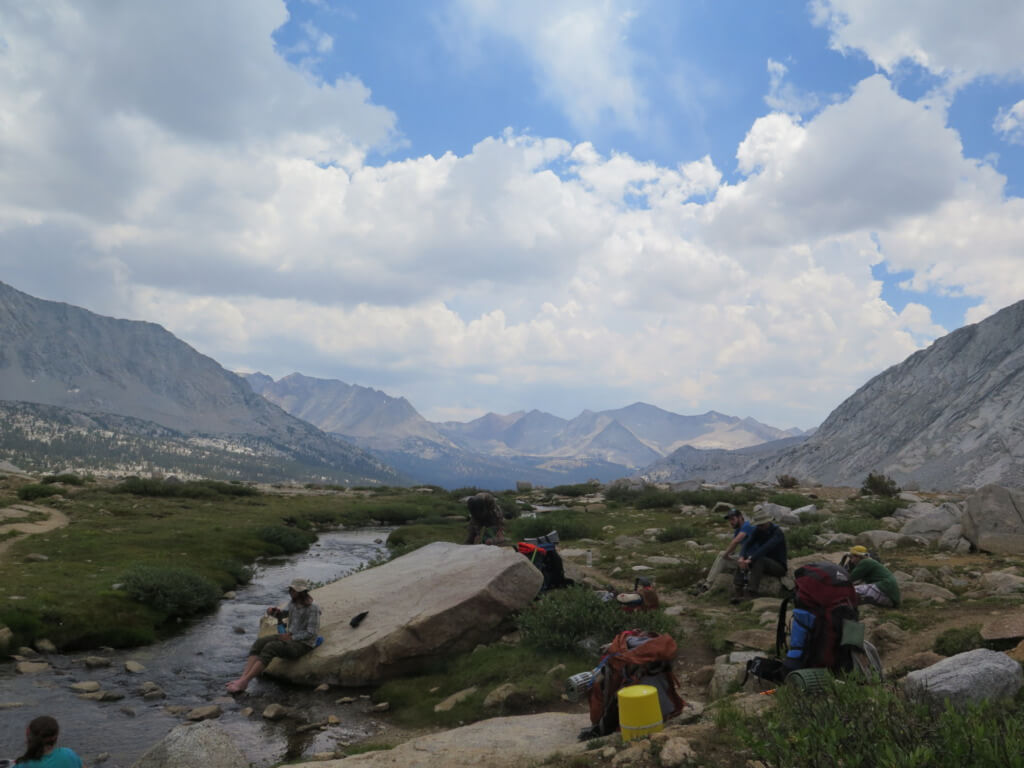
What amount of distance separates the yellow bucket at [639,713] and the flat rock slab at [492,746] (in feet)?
1.96

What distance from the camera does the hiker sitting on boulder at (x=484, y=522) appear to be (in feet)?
73.3

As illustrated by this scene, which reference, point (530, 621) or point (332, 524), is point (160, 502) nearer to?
point (332, 524)

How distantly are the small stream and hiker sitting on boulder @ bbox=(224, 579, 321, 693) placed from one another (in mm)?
505

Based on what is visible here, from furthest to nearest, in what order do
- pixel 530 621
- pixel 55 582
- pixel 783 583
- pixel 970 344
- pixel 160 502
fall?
1. pixel 970 344
2. pixel 160 502
3. pixel 55 582
4. pixel 783 583
5. pixel 530 621

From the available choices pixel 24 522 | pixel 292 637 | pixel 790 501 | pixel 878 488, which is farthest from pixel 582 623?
pixel 878 488

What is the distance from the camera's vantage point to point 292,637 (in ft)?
48.9

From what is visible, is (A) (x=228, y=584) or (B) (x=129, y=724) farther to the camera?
(A) (x=228, y=584)

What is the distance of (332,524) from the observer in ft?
162

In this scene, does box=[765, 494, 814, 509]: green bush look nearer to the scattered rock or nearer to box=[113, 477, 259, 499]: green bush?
the scattered rock

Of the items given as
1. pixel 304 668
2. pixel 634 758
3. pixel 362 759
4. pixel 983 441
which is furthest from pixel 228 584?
pixel 983 441

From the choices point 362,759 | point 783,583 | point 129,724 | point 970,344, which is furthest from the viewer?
point 970,344

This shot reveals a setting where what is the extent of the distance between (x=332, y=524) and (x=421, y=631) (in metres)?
37.3

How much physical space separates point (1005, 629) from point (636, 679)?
644 cm

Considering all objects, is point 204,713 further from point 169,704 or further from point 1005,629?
point 1005,629
